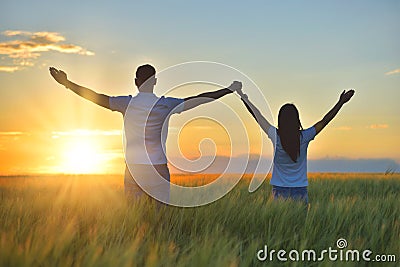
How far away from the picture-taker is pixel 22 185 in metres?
9.58

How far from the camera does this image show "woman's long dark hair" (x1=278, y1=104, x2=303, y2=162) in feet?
20.7

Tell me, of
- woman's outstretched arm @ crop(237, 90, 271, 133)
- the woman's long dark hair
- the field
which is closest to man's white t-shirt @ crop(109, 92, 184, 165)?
the field

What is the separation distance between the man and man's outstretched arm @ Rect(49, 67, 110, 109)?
0.12 feet

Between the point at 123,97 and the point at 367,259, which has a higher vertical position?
the point at 123,97

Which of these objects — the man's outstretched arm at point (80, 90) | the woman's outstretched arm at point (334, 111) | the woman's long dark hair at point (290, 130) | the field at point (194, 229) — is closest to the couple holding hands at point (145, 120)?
the man's outstretched arm at point (80, 90)

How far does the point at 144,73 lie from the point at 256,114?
1773mm

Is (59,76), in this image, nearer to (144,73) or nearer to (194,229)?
(144,73)

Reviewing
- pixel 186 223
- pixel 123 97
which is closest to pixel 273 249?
pixel 186 223

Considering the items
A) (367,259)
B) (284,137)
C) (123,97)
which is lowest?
(367,259)

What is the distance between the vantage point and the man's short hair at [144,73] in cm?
534

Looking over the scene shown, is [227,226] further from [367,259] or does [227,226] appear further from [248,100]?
[248,100]

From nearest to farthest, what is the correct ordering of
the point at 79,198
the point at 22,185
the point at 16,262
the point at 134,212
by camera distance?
the point at 16,262, the point at 134,212, the point at 79,198, the point at 22,185

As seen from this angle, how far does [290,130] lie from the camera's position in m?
6.31

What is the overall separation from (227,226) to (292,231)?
1.94ft
